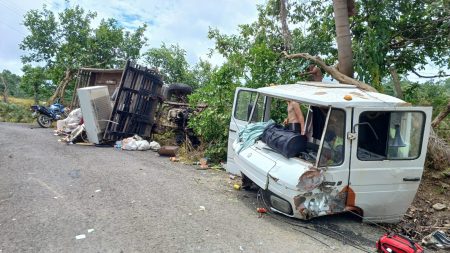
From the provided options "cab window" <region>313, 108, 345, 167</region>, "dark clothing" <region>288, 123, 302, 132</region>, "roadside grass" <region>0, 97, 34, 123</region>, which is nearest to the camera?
"cab window" <region>313, 108, 345, 167</region>

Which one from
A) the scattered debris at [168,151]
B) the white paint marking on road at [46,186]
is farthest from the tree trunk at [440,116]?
the white paint marking on road at [46,186]

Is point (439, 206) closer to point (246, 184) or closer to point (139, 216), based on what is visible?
point (246, 184)

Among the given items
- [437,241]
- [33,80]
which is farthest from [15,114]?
[437,241]

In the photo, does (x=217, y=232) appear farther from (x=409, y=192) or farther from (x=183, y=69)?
(x=183, y=69)

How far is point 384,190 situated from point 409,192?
1.25 feet

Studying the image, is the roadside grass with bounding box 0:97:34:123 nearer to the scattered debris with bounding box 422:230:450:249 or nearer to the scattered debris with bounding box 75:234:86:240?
the scattered debris with bounding box 75:234:86:240

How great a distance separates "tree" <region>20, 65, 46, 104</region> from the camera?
61.5ft

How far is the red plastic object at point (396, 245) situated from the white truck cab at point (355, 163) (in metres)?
0.71

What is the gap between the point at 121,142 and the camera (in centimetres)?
968

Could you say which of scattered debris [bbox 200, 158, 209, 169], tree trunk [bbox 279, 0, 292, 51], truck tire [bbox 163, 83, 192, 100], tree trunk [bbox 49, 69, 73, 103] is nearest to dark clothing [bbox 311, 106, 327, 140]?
scattered debris [bbox 200, 158, 209, 169]

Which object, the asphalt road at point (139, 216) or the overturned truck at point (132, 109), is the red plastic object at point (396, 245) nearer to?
the asphalt road at point (139, 216)

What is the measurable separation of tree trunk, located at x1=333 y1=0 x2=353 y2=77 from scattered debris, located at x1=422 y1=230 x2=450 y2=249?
4311 mm

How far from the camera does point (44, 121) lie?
13.1 m

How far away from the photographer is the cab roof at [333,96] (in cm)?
421
